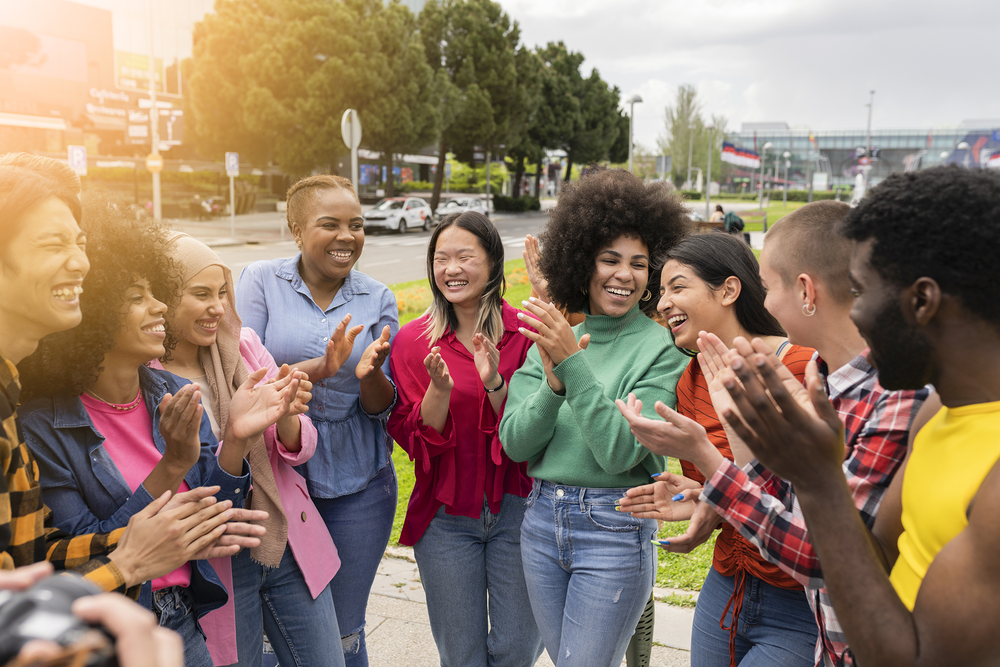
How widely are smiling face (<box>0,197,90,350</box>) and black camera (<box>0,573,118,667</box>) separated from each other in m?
1.12

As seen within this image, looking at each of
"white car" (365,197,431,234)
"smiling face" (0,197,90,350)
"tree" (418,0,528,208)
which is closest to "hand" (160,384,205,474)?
"smiling face" (0,197,90,350)

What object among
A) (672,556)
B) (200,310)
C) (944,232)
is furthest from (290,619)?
(672,556)

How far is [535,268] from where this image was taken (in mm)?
3455

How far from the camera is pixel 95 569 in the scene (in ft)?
5.74

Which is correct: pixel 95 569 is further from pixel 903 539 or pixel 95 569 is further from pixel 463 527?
pixel 903 539

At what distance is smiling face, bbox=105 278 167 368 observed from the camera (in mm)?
2113

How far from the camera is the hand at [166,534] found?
5.95 feet

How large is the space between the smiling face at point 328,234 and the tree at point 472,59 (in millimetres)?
32981

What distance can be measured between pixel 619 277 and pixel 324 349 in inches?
56.1

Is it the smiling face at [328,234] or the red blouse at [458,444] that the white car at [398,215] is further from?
the red blouse at [458,444]

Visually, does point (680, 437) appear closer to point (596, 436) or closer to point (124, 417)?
point (596, 436)

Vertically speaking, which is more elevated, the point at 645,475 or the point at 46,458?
the point at 46,458

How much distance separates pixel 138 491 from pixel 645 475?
5.65 ft

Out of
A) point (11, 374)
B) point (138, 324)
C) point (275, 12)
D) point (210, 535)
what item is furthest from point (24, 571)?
point (275, 12)
